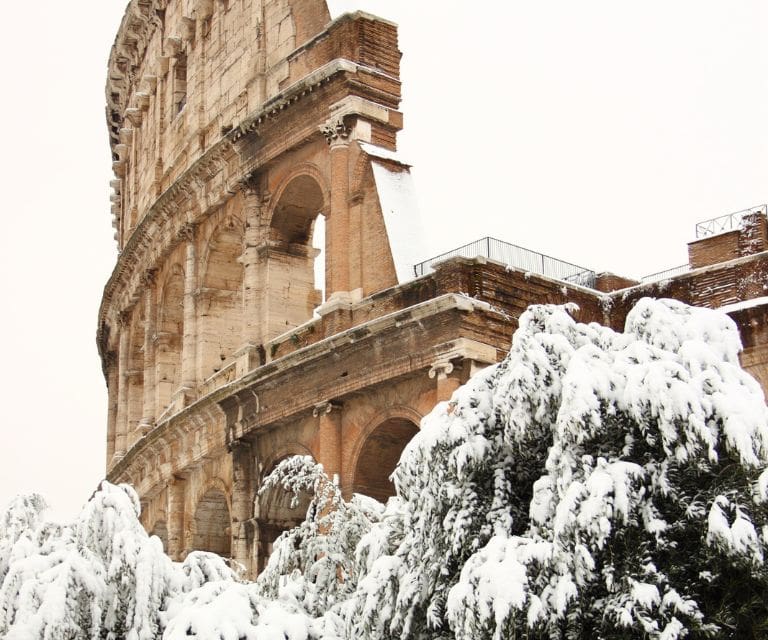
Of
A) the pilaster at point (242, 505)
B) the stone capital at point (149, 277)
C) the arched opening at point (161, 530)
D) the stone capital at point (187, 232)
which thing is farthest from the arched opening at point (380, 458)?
the stone capital at point (149, 277)

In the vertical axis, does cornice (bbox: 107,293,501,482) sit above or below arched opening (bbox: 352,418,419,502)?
above

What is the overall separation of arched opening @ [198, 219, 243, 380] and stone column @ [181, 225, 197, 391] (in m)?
0.15

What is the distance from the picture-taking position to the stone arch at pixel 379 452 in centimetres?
1994

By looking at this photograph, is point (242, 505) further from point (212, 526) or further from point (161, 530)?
point (161, 530)

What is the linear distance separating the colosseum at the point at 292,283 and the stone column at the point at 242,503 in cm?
4

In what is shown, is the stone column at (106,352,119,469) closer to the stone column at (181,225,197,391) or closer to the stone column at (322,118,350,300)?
the stone column at (181,225,197,391)

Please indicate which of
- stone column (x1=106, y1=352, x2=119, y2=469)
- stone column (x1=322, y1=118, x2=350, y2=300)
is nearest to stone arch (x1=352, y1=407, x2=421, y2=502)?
stone column (x1=322, y1=118, x2=350, y2=300)

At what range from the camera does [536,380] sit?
37.4 ft

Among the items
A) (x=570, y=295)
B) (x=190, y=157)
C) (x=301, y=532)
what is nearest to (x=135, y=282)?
(x=190, y=157)

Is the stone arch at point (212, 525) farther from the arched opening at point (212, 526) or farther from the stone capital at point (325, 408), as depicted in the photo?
the stone capital at point (325, 408)

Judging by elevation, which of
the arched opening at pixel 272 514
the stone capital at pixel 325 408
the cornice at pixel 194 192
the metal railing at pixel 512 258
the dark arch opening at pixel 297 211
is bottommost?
the arched opening at pixel 272 514

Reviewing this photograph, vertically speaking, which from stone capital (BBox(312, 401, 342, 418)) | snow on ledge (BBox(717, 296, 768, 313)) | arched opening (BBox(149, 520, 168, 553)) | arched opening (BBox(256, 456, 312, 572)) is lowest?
arched opening (BBox(256, 456, 312, 572))

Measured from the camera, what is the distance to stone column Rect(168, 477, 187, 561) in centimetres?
2469

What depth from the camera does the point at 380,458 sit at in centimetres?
2034
